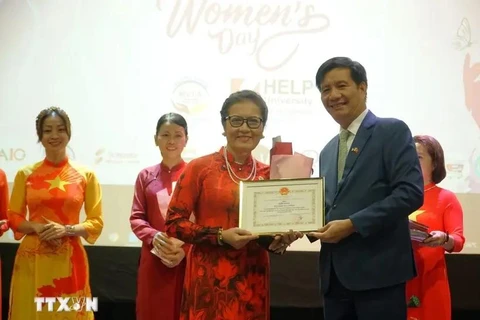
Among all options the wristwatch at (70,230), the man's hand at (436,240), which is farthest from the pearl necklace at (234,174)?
the wristwatch at (70,230)

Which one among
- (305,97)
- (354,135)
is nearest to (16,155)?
(305,97)

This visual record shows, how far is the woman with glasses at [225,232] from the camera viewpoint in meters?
1.92

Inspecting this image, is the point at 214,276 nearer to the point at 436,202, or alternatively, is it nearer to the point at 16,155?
the point at 436,202

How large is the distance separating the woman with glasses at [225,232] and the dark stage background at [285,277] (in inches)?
80.1

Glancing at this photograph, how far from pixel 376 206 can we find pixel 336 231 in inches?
6.0

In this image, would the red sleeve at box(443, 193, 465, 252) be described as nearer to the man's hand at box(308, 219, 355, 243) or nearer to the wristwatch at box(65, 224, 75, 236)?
the man's hand at box(308, 219, 355, 243)

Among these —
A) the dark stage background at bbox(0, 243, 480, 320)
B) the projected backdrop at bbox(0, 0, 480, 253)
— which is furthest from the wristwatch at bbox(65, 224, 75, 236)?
the dark stage background at bbox(0, 243, 480, 320)

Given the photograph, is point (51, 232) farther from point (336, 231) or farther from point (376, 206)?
point (376, 206)

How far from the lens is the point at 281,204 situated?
1919 mm

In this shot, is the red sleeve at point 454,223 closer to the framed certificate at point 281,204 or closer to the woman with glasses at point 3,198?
the framed certificate at point 281,204

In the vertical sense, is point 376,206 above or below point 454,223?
above

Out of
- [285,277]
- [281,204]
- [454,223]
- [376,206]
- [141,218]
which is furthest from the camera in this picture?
[285,277]

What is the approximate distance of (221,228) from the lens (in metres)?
1.92

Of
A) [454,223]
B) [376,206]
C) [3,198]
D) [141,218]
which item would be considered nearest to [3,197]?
[3,198]
